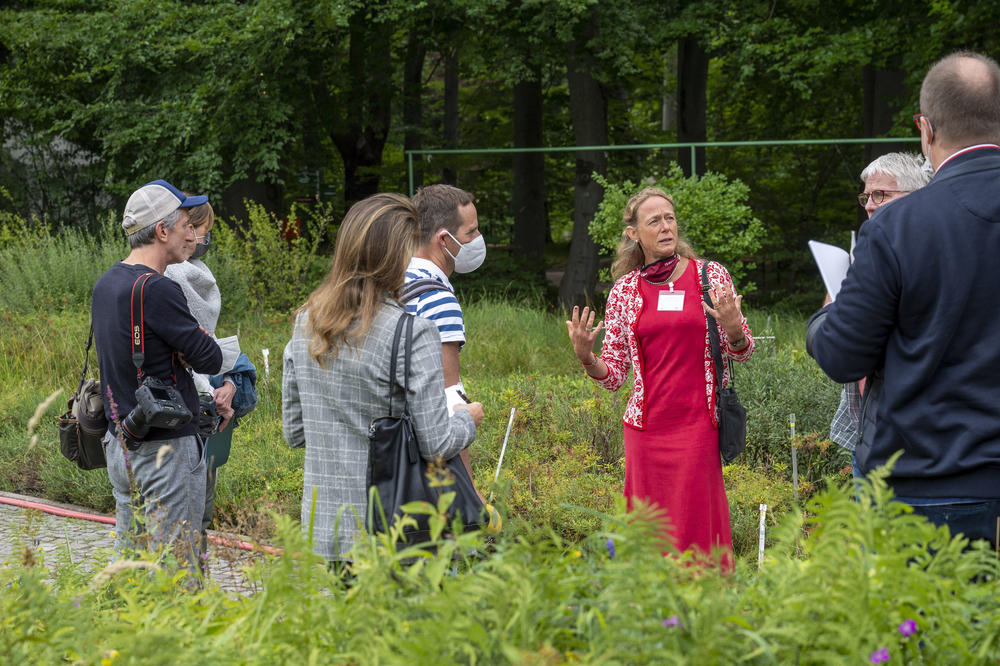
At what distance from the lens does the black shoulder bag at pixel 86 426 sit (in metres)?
3.98

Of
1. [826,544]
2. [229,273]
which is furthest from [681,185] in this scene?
[826,544]

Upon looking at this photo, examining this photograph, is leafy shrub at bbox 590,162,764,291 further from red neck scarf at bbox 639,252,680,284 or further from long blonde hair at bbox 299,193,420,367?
long blonde hair at bbox 299,193,420,367

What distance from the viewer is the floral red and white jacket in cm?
434

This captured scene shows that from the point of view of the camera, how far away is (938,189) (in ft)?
→ 7.99

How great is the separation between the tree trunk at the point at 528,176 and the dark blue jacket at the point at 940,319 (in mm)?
16190

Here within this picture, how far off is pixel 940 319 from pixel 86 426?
3.23 metres

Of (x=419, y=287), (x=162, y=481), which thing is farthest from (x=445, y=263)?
(x=162, y=481)

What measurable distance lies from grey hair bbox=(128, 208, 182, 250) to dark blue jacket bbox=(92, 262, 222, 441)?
13cm

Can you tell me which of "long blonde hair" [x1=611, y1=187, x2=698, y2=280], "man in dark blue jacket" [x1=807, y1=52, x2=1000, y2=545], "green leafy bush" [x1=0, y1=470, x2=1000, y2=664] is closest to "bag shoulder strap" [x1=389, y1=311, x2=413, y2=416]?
"green leafy bush" [x1=0, y1=470, x2=1000, y2=664]

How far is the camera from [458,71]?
57.4 feet

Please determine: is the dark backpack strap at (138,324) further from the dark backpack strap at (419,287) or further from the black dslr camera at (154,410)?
the dark backpack strap at (419,287)

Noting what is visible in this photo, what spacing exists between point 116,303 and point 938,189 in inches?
112

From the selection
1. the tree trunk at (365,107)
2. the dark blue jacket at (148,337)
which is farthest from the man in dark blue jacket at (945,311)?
the tree trunk at (365,107)

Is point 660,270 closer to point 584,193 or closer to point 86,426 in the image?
point 86,426
